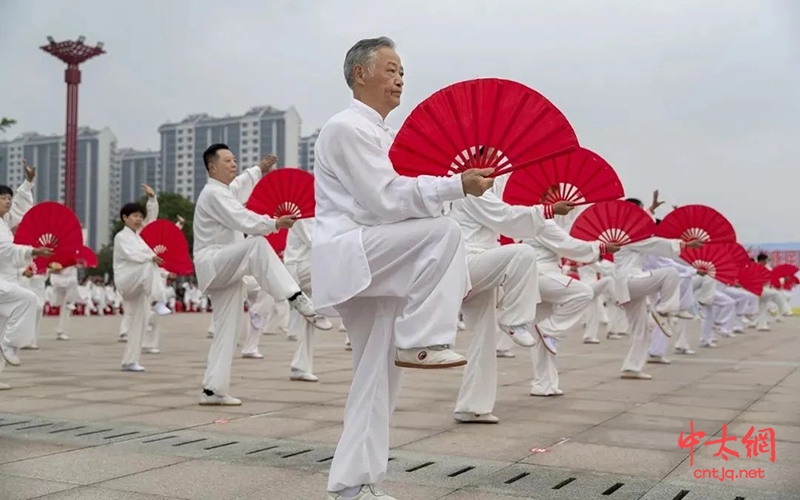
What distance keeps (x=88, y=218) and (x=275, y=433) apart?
68.8m

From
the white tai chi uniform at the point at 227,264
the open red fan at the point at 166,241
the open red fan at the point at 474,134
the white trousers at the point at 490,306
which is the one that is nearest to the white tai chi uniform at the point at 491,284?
the white trousers at the point at 490,306

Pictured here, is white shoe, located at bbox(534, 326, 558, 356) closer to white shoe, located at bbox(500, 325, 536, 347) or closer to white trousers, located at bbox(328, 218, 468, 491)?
white shoe, located at bbox(500, 325, 536, 347)

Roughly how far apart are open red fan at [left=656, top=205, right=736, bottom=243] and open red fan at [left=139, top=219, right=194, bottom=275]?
632 cm

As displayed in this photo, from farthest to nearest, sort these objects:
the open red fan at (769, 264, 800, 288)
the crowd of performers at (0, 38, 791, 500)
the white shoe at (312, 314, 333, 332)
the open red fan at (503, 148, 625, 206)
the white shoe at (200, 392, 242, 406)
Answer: the open red fan at (769, 264, 800, 288) → the white shoe at (200, 392, 242, 406) → the white shoe at (312, 314, 333, 332) → the open red fan at (503, 148, 625, 206) → the crowd of performers at (0, 38, 791, 500)

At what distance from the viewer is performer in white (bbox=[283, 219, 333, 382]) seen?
30.0ft

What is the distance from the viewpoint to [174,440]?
543cm

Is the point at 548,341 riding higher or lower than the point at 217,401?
higher

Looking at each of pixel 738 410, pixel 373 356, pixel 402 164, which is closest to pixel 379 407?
pixel 373 356

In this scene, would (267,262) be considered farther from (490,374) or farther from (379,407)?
(379,407)

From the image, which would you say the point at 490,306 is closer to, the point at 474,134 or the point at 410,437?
the point at 410,437

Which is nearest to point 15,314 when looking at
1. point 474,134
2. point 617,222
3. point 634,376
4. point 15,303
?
point 15,303

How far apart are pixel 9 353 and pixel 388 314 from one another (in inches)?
235

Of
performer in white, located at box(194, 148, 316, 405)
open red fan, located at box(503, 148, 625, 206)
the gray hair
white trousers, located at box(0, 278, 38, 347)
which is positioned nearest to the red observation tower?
white trousers, located at box(0, 278, 38, 347)

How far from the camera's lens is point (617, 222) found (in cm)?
854
